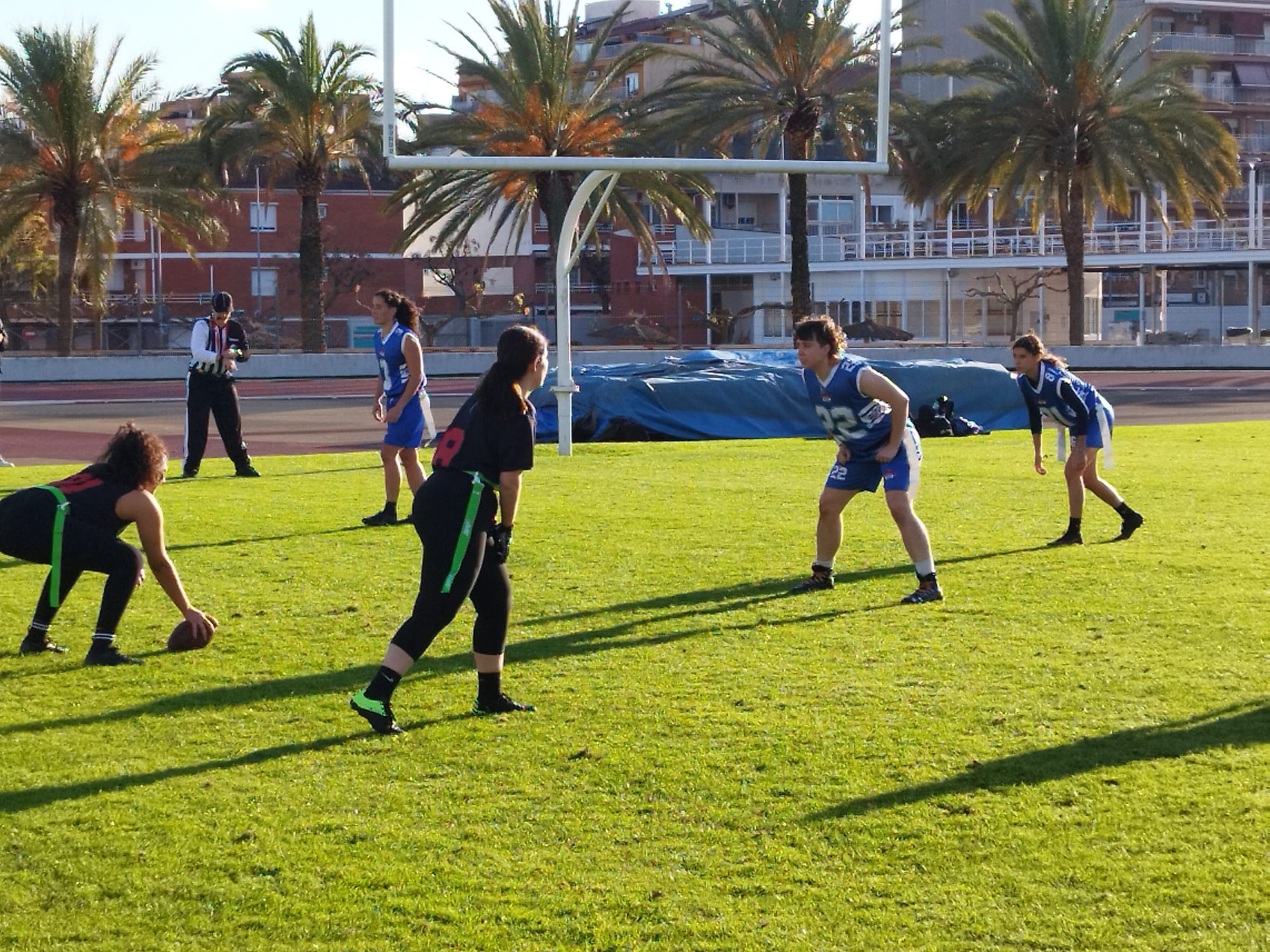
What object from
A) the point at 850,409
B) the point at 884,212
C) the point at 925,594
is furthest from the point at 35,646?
the point at 884,212

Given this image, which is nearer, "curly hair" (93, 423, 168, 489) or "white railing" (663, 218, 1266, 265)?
"curly hair" (93, 423, 168, 489)

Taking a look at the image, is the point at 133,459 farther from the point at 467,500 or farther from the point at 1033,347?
the point at 1033,347

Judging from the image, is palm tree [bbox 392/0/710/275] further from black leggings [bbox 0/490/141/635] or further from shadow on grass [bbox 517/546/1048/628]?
black leggings [bbox 0/490/141/635]

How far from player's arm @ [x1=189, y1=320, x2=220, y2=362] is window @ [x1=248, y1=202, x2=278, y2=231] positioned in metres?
51.0

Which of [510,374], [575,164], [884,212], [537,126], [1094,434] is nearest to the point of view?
[510,374]

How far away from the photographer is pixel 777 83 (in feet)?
99.9

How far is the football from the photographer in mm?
7340

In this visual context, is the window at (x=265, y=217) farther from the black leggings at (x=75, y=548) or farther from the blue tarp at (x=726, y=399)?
the black leggings at (x=75, y=548)

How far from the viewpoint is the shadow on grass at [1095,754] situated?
514 centimetres

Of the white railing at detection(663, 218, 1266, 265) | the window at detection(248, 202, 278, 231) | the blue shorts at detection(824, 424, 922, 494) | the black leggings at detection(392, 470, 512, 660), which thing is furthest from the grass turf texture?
the window at detection(248, 202, 278, 231)

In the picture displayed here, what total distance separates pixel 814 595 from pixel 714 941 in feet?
16.5

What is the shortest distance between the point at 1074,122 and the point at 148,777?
114 feet

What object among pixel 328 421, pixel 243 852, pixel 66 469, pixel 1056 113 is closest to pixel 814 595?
pixel 243 852

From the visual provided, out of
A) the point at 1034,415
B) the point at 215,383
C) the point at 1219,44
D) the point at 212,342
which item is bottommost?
the point at 1034,415
